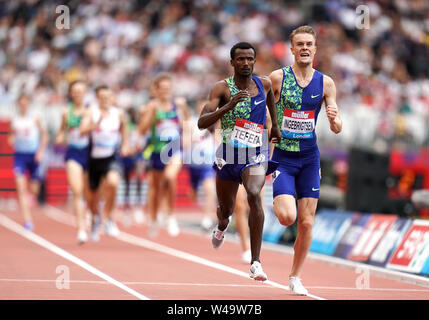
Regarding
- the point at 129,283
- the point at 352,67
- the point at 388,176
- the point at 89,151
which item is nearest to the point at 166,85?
the point at 89,151

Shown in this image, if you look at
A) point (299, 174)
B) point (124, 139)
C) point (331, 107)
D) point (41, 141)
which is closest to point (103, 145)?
point (124, 139)

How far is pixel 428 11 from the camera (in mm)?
35875

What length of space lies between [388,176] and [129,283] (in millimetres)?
8400

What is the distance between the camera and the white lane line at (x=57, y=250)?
9.52 meters

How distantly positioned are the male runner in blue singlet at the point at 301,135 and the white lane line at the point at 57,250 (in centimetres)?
177

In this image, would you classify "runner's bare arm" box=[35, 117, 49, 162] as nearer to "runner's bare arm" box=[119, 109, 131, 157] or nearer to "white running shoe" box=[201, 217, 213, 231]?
"runner's bare arm" box=[119, 109, 131, 157]

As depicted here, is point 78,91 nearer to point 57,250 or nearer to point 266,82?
point 57,250

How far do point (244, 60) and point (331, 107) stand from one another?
1005 mm

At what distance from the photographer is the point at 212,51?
2950 cm

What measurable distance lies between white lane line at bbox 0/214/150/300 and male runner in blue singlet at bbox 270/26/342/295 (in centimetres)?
177

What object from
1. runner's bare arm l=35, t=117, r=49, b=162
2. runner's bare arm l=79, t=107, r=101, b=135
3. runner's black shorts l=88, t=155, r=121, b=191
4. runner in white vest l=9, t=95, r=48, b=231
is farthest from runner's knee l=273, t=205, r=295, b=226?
runner in white vest l=9, t=95, r=48, b=231
